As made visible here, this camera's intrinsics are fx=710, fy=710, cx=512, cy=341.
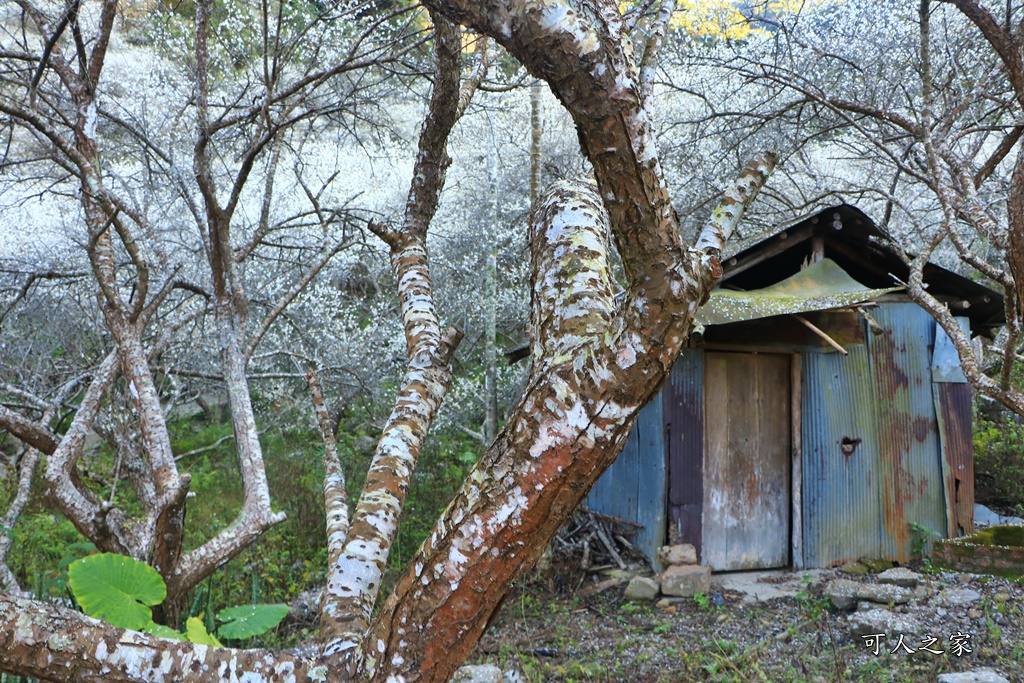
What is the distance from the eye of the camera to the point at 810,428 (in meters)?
6.84

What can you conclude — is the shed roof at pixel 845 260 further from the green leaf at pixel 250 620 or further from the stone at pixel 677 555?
the green leaf at pixel 250 620

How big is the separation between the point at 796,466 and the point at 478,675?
4316 millimetres

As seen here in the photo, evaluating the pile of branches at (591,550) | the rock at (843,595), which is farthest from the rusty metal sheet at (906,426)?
the pile of branches at (591,550)

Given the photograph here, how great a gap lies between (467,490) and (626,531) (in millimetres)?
6096

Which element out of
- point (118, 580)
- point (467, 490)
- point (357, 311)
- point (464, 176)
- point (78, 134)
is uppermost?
point (464, 176)

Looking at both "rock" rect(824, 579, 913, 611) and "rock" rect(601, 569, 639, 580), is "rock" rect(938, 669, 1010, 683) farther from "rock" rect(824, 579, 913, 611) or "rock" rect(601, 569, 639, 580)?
"rock" rect(601, 569, 639, 580)

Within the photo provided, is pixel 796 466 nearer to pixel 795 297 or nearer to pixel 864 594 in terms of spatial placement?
pixel 864 594

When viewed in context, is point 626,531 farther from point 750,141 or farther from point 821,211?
point 750,141

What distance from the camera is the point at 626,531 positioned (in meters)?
6.91

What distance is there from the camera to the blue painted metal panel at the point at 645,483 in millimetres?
6496

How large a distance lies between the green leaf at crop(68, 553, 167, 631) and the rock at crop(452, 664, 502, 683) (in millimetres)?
1485

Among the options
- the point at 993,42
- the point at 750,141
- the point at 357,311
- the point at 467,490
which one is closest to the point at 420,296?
the point at 467,490

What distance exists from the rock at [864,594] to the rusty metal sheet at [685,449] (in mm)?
1244

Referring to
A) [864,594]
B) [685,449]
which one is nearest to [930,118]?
[685,449]
